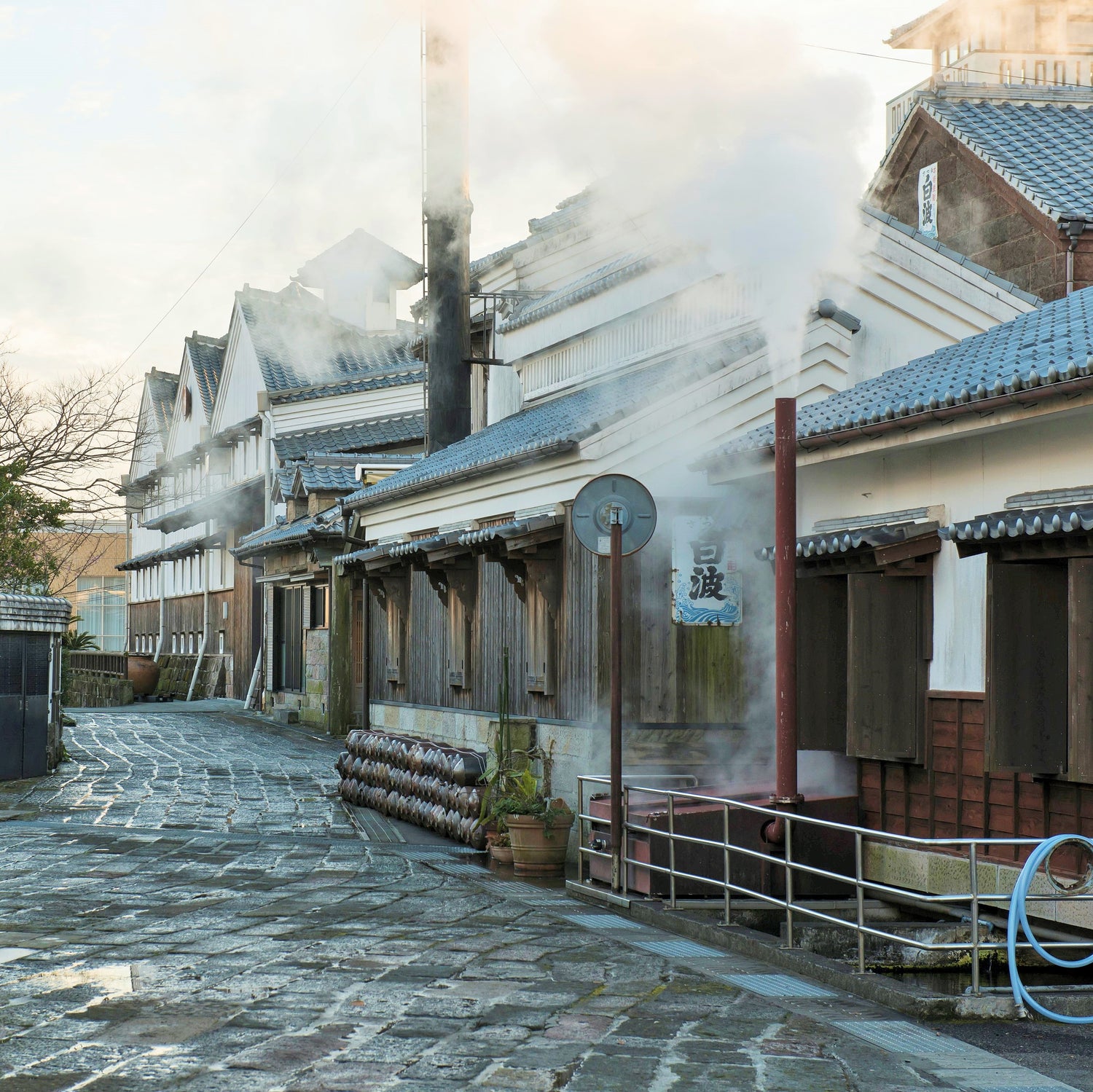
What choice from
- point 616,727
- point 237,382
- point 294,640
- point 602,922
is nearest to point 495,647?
point 616,727

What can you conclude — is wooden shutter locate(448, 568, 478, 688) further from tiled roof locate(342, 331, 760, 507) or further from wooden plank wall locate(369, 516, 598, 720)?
tiled roof locate(342, 331, 760, 507)

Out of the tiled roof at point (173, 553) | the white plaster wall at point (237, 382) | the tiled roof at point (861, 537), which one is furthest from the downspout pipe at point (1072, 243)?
the tiled roof at point (173, 553)

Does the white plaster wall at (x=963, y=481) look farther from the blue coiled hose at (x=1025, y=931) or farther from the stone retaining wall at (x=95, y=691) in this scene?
the stone retaining wall at (x=95, y=691)

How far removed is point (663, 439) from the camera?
13820 mm

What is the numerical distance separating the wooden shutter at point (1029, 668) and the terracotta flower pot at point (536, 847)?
4447 millimetres

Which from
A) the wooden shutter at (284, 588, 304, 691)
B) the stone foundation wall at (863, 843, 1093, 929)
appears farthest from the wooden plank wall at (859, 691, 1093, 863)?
the wooden shutter at (284, 588, 304, 691)

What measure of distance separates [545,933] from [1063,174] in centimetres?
1743

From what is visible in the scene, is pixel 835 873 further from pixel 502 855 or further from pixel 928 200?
pixel 928 200

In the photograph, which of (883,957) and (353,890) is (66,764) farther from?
(883,957)

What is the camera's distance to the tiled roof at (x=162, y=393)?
49.3m

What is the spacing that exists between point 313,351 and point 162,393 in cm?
1582

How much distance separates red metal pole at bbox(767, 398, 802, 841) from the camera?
32.0 feet

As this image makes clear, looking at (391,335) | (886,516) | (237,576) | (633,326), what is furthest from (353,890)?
(391,335)

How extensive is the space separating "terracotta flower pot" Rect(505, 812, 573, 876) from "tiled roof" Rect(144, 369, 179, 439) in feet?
128
